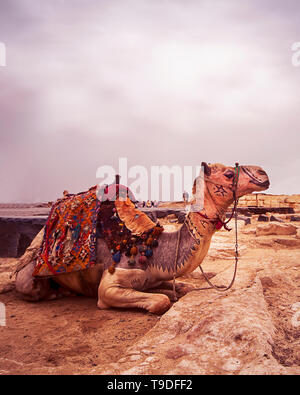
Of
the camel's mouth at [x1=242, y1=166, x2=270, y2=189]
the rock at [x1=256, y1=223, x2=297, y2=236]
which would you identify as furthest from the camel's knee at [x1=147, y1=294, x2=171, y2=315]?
the rock at [x1=256, y1=223, x2=297, y2=236]

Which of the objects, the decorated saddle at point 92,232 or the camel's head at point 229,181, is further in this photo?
the decorated saddle at point 92,232

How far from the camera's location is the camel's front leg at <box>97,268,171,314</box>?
10.5 feet

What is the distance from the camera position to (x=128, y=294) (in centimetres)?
333

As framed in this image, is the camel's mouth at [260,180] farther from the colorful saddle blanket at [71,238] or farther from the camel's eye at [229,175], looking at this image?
the colorful saddle blanket at [71,238]

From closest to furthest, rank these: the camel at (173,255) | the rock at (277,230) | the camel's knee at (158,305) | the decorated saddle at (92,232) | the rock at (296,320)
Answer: the rock at (296,320), the camel's knee at (158,305), the camel at (173,255), the decorated saddle at (92,232), the rock at (277,230)

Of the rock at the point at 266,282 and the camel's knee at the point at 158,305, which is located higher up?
the rock at the point at 266,282

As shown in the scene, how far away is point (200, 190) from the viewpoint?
11.1ft

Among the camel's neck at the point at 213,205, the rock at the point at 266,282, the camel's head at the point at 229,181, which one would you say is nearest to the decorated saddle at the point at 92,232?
the camel's neck at the point at 213,205

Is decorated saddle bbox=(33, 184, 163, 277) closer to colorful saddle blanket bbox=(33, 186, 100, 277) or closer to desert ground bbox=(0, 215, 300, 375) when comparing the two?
colorful saddle blanket bbox=(33, 186, 100, 277)

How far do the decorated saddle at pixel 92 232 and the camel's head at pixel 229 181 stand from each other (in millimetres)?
824

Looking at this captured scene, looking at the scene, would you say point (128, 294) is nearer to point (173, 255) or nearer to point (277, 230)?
point (173, 255)

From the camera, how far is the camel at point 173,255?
3256 mm
